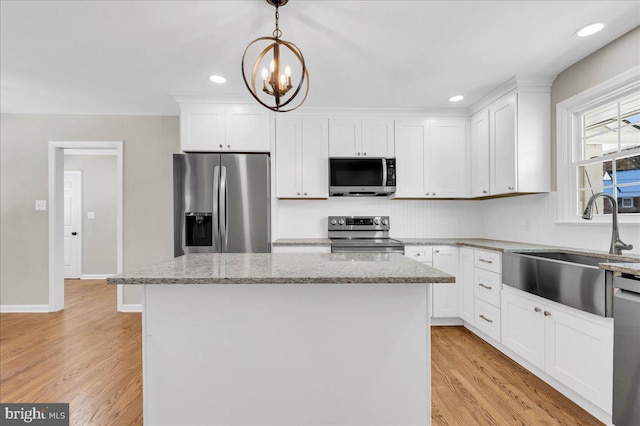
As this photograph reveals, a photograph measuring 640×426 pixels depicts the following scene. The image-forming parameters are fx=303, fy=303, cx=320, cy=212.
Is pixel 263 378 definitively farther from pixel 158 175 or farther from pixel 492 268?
pixel 158 175

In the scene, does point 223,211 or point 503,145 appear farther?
point 223,211

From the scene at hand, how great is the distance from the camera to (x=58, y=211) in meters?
3.88

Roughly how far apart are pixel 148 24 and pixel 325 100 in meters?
1.75

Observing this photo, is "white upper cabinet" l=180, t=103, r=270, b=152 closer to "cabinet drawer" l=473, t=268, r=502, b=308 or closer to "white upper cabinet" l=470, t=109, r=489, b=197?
"white upper cabinet" l=470, t=109, r=489, b=197

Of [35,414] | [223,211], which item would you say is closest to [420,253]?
[223,211]

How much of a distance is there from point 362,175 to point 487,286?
166cm

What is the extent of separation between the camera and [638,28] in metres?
2.00

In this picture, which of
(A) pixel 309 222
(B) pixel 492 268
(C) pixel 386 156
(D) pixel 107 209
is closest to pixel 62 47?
(A) pixel 309 222

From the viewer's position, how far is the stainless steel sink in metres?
1.67

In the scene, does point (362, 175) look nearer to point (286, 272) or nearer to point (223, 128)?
point (223, 128)

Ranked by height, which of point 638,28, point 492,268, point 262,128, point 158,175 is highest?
point 638,28

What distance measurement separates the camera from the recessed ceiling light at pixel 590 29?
1.98 metres

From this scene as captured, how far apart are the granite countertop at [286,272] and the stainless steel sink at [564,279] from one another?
3.47 ft

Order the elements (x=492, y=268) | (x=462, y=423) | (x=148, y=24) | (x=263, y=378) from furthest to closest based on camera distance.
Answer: (x=492, y=268) → (x=148, y=24) → (x=462, y=423) → (x=263, y=378)
